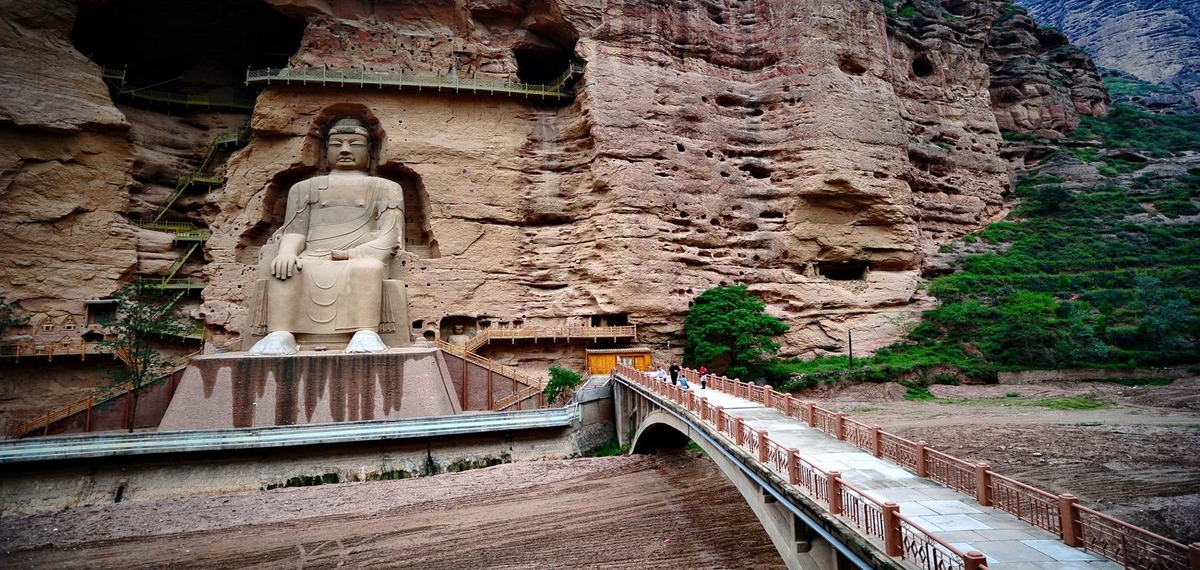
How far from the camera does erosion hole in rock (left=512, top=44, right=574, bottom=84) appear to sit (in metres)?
32.2

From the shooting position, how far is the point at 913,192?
32.9 meters

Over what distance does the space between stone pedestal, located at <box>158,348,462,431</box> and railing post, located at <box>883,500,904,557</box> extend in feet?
49.3

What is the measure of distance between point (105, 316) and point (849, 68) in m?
35.4

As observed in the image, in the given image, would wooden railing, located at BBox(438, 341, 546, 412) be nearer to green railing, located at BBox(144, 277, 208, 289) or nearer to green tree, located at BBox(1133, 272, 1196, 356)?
green railing, located at BBox(144, 277, 208, 289)

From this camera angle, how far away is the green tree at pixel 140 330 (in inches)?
773

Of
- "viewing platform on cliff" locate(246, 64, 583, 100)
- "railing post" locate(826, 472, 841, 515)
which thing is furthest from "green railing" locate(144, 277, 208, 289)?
"railing post" locate(826, 472, 841, 515)

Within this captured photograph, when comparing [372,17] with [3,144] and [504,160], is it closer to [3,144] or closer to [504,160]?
[504,160]

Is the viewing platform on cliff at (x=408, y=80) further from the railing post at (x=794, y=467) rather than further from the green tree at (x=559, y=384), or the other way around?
the railing post at (x=794, y=467)

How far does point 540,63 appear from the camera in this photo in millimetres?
33750

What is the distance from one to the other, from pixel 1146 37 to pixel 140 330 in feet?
302

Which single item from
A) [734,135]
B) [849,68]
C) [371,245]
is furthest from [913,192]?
[371,245]

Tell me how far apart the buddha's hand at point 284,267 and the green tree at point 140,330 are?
4454 millimetres

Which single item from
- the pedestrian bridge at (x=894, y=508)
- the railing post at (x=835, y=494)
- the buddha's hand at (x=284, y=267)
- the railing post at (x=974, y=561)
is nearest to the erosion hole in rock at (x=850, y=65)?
the pedestrian bridge at (x=894, y=508)

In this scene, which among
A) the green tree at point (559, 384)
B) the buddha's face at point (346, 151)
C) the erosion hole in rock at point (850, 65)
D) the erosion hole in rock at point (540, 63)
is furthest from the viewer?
the erosion hole in rock at point (540, 63)
